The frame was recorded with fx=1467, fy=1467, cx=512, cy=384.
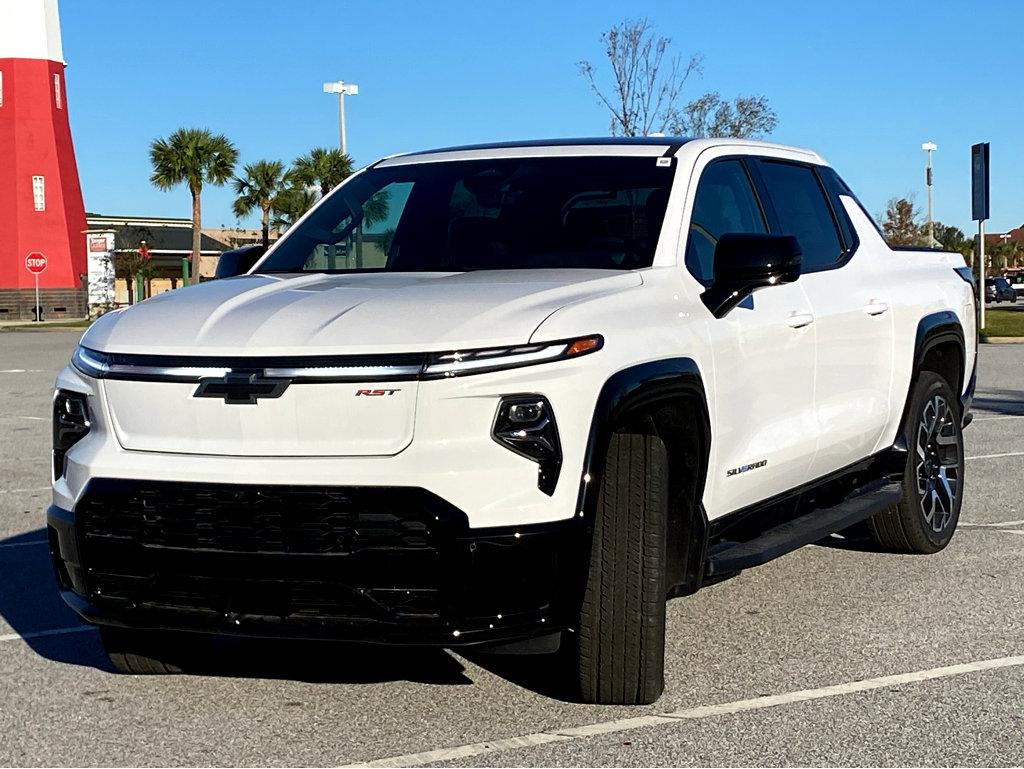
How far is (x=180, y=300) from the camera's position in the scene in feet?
15.8

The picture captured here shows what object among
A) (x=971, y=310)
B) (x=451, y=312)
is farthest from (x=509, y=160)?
(x=971, y=310)

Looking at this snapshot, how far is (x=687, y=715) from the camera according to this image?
4527mm

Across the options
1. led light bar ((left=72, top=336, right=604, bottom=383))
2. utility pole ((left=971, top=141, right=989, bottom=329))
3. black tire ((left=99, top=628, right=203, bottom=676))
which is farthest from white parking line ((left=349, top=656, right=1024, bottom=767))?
utility pole ((left=971, top=141, right=989, bottom=329))

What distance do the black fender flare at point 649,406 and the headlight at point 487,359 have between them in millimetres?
224

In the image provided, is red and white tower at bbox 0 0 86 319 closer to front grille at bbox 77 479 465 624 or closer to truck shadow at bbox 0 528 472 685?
truck shadow at bbox 0 528 472 685

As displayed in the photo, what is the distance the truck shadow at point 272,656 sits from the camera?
5.05 m

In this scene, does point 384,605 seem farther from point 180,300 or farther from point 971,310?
point 971,310

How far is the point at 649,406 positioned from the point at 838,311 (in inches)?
73.7

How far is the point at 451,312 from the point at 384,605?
0.87 m

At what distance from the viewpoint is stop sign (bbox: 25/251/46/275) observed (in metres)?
61.9

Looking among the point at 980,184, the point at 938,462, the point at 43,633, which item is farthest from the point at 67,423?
the point at 980,184

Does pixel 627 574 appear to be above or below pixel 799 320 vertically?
below

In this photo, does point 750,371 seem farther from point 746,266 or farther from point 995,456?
point 995,456

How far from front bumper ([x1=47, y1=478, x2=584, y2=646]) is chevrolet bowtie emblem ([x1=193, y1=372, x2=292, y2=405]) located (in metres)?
0.26
